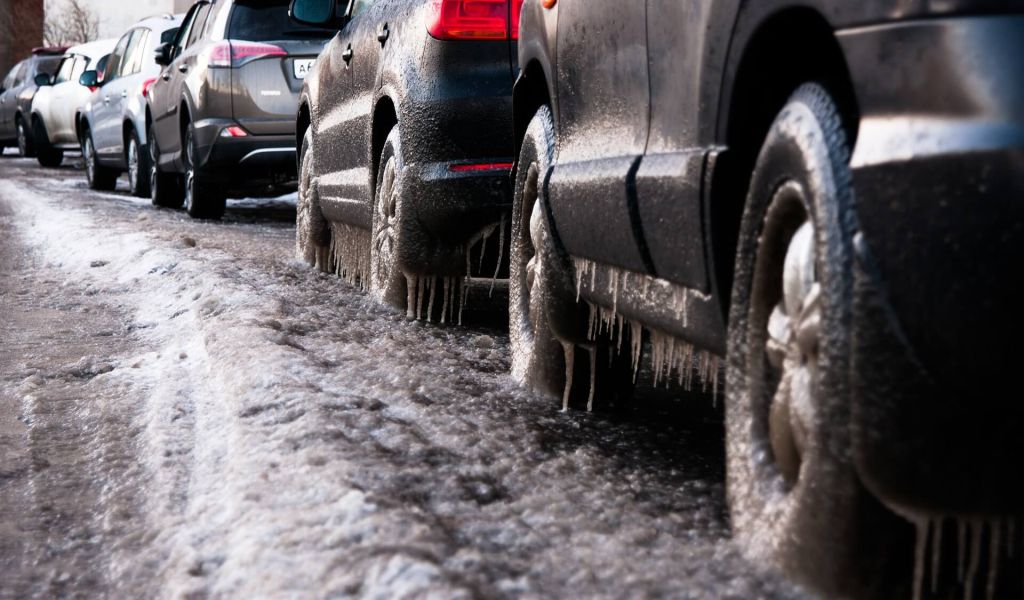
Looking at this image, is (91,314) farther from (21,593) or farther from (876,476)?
(876,476)

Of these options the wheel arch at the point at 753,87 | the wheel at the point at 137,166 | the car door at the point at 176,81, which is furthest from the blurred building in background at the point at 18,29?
the wheel arch at the point at 753,87

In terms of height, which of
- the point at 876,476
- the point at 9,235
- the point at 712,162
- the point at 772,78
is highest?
the point at 772,78

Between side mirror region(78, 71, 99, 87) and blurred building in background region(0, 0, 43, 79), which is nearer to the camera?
side mirror region(78, 71, 99, 87)

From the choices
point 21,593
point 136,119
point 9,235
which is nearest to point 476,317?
point 21,593

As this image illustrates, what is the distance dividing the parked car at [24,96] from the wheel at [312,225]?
61.1ft

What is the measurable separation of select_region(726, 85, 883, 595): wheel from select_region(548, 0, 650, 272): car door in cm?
69

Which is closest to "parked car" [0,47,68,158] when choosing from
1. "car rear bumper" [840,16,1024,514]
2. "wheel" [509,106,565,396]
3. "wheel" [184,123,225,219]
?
"wheel" [184,123,225,219]

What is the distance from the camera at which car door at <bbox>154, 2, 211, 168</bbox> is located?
1198 cm

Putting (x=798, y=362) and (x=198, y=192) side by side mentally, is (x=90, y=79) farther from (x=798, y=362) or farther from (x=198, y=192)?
(x=798, y=362)

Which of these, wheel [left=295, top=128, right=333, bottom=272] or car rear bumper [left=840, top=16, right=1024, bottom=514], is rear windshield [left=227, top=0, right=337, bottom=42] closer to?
wheel [left=295, top=128, right=333, bottom=272]

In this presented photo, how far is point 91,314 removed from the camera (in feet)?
22.3

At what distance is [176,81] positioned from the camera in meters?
12.3

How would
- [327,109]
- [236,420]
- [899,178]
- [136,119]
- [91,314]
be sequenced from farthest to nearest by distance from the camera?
[136,119] < [327,109] < [91,314] < [236,420] < [899,178]

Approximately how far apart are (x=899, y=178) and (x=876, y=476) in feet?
1.49
